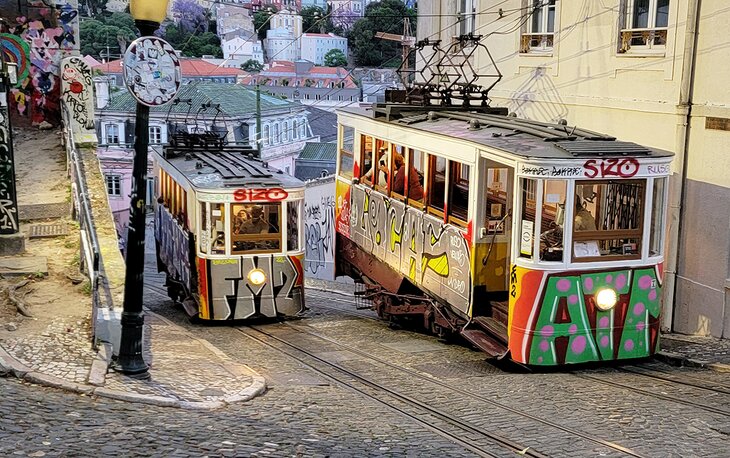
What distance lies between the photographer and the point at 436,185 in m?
12.6

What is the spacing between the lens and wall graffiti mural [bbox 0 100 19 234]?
1283 centimetres

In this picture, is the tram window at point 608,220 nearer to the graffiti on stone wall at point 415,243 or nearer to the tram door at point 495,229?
the tram door at point 495,229

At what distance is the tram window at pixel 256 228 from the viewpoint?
14.4 metres

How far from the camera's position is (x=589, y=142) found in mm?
10508

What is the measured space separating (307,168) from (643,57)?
154 ft

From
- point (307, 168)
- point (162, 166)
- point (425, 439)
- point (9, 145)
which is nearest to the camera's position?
point (425, 439)

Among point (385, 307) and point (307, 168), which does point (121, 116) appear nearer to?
point (307, 168)

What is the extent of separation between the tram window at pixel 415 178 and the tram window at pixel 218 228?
292 centimetres

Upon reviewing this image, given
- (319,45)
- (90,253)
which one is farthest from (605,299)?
(319,45)

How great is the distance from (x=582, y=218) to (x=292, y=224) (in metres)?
5.69

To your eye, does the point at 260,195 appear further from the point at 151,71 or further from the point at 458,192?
the point at 151,71

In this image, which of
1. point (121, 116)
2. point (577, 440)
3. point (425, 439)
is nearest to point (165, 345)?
point (425, 439)

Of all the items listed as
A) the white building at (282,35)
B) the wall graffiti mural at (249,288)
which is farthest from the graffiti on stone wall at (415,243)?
the white building at (282,35)

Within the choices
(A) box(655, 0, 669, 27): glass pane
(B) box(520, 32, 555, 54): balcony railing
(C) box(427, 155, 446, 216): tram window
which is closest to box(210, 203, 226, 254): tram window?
(C) box(427, 155, 446, 216): tram window
